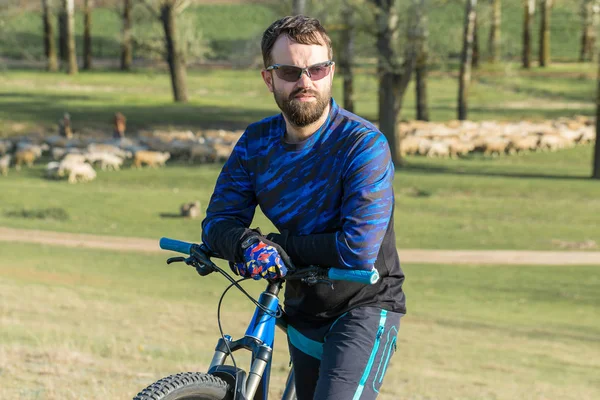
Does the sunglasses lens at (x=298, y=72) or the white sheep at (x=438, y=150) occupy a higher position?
the sunglasses lens at (x=298, y=72)

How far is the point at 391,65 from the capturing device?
3519 cm

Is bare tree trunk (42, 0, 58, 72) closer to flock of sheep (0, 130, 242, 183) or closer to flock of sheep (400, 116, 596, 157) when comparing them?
flock of sheep (0, 130, 242, 183)

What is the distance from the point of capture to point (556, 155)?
1594 inches

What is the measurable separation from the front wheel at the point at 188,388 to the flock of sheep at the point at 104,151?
27753mm

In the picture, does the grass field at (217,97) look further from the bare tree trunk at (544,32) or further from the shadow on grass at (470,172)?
the shadow on grass at (470,172)

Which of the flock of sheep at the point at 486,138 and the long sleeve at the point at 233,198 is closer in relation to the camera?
the long sleeve at the point at 233,198

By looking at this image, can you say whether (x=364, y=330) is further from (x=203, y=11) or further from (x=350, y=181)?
(x=203, y=11)

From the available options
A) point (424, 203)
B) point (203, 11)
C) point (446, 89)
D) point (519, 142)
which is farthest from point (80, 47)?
point (424, 203)

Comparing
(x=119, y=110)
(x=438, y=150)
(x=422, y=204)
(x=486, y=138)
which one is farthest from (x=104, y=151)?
(x=486, y=138)

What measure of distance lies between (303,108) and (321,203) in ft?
1.19

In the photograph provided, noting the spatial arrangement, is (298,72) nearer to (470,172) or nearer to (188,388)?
(188,388)

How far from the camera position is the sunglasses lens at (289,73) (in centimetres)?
386

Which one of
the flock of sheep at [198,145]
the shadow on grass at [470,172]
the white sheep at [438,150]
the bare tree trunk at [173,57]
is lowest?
the shadow on grass at [470,172]

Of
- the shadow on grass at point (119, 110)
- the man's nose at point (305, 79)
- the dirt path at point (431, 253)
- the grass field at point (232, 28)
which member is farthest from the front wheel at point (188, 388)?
the grass field at point (232, 28)
